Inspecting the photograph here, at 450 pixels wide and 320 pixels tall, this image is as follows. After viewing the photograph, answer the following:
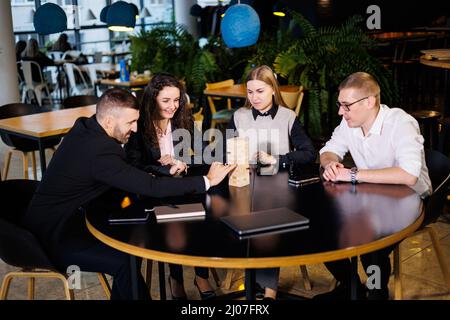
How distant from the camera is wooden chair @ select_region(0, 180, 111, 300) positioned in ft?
8.41

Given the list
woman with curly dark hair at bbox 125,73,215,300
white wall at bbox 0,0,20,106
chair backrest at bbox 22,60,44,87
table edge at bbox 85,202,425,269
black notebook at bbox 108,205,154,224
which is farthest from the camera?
chair backrest at bbox 22,60,44,87

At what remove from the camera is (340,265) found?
3.10m

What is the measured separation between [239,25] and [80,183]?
1.78 meters

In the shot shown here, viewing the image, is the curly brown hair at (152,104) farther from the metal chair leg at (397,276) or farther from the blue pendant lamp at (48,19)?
the blue pendant lamp at (48,19)

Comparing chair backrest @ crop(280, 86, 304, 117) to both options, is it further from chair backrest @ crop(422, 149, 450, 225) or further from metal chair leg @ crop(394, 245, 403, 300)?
metal chair leg @ crop(394, 245, 403, 300)

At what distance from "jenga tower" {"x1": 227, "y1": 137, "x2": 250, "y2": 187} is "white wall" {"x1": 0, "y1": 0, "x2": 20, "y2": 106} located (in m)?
6.96

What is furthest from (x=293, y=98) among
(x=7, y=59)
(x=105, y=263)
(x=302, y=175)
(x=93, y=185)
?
(x=7, y=59)

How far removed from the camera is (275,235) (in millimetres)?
2186

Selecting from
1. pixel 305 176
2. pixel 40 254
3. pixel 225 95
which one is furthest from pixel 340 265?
pixel 225 95

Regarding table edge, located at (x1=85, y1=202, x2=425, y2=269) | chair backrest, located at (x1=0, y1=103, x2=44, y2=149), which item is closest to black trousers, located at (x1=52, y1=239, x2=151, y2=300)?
table edge, located at (x1=85, y1=202, x2=425, y2=269)

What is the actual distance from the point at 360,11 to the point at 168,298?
10460mm

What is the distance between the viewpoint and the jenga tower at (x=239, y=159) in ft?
9.21

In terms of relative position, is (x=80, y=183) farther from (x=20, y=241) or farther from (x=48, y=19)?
(x=48, y=19)
